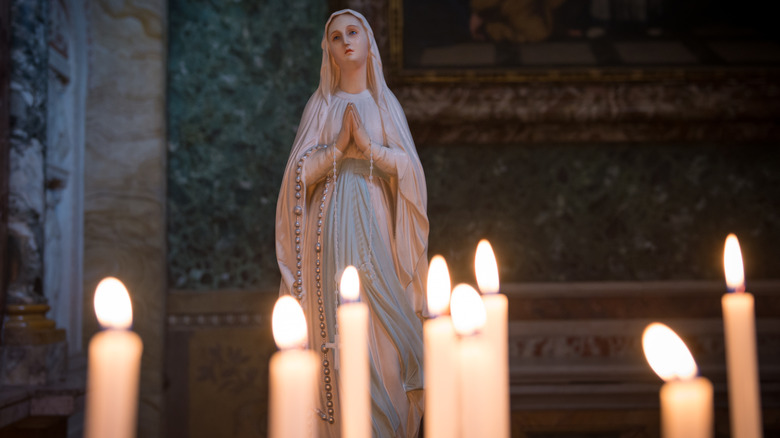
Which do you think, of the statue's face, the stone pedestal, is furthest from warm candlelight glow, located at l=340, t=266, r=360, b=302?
the stone pedestal

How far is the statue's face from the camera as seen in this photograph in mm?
2852

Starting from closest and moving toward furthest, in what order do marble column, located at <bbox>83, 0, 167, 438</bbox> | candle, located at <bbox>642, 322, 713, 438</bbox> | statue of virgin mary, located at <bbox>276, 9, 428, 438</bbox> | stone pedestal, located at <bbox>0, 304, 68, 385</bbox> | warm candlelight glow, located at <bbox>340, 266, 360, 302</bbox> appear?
candle, located at <bbox>642, 322, 713, 438</bbox> → warm candlelight glow, located at <bbox>340, 266, 360, 302</bbox> → statue of virgin mary, located at <bbox>276, 9, 428, 438</bbox> → stone pedestal, located at <bbox>0, 304, 68, 385</bbox> → marble column, located at <bbox>83, 0, 167, 438</bbox>

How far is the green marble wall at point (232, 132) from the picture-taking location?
412cm

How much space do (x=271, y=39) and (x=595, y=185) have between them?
7.50ft

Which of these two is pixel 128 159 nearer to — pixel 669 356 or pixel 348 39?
pixel 348 39

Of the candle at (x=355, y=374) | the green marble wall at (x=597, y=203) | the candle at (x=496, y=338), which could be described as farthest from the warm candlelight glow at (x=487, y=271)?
the green marble wall at (x=597, y=203)

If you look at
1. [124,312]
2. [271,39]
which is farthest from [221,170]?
[124,312]

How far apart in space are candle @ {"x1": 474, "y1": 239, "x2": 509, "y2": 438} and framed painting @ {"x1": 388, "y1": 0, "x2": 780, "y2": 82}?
10.3 feet

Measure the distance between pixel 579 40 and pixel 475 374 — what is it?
3.83 m

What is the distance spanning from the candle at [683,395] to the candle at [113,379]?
1.67ft

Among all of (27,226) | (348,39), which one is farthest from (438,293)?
(27,226)

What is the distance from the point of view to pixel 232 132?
4.14 m

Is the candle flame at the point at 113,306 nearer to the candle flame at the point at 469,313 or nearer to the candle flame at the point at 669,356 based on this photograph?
the candle flame at the point at 469,313

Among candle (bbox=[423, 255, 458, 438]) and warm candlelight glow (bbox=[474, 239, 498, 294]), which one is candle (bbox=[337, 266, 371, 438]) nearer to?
candle (bbox=[423, 255, 458, 438])
